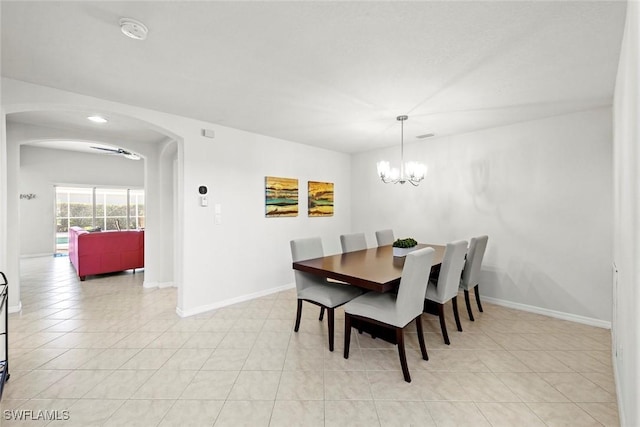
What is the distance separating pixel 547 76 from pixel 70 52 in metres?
3.62

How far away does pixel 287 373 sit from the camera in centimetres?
217

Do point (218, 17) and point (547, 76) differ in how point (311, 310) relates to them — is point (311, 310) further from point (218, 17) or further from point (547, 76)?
point (547, 76)

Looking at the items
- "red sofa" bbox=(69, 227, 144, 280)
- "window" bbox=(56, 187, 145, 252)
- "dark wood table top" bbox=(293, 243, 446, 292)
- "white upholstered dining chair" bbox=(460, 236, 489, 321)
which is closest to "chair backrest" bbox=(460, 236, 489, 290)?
"white upholstered dining chair" bbox=(460, 236, 489, 321)

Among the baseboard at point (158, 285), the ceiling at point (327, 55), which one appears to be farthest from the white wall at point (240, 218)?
the baseboard at point (158, 285)

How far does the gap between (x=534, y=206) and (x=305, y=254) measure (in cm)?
286

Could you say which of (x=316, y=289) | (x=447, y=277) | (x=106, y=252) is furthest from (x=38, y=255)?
(x=447, y=277)

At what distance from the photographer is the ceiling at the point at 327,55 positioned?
1.54m

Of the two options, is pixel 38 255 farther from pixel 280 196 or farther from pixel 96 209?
pixel 280 196

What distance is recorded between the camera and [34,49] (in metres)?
1.88

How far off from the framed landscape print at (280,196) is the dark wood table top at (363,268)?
148cm

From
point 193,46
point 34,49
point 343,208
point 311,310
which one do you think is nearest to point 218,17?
point 193,46

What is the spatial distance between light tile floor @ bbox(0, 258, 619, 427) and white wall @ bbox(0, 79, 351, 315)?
1.68 ft

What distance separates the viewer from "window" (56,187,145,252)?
7.39m

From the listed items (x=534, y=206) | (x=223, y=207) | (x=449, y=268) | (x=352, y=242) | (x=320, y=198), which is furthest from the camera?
(x=320, y=198)
